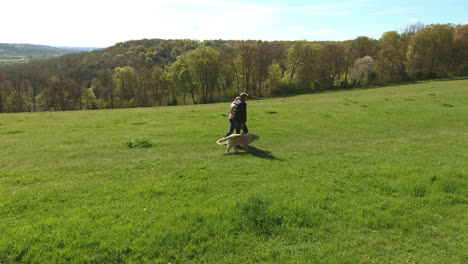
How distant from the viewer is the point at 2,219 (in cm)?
702

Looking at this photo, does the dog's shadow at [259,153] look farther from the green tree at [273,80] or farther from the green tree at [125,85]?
the green tree at [125,85]

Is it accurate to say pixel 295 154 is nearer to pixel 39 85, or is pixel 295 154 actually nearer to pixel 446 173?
pixel 446 173

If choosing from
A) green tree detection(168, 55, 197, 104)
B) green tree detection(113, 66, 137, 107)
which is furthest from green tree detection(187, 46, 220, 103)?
green tree detection(113, 66, 137, 107)

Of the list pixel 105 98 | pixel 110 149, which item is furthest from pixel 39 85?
pixel 110 149

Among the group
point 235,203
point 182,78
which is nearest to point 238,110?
point 235,203

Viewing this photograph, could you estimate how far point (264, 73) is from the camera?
69438 millimetres

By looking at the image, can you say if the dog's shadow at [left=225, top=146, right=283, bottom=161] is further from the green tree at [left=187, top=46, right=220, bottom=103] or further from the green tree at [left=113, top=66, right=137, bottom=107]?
the green tree at [left=113, top=66, right=137, bottom=107]

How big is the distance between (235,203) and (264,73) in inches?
2542

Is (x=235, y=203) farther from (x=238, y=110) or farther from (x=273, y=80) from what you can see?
(x=273, y=80)

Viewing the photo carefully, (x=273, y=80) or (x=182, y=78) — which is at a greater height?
(x=182, y=78)

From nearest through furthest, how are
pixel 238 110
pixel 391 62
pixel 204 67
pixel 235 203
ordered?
pixel 235 203 → pixel 238 110 → pixel 204 67 → pixel 391 62

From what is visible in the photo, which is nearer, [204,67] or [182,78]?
[204,67]

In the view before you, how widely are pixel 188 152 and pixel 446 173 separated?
10808mm

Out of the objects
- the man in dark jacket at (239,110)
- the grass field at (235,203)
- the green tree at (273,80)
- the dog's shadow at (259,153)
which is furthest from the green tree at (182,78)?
the dog's shadow at (259,153)
